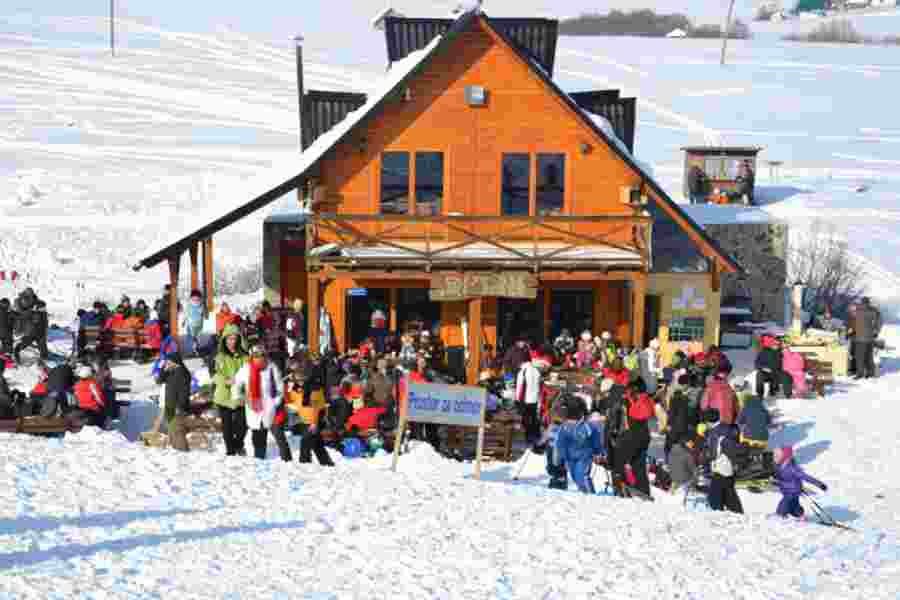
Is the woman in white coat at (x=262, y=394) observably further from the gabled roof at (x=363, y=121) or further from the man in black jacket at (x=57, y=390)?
the gabled roof at (x=363, y=121)

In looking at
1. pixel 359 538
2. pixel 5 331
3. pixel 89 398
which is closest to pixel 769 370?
pixel 89 398

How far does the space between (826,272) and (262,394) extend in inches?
796

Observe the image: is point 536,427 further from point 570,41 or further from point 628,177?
point 570,41

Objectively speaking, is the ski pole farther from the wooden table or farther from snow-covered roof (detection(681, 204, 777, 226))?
snow-covered roof (detection(681, 204, 777, 226))

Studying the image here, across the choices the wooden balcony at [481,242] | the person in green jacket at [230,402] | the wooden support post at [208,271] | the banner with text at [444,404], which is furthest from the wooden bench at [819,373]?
the person in green jacket at [230,402]

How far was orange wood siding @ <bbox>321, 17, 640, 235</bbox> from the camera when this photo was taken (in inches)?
950

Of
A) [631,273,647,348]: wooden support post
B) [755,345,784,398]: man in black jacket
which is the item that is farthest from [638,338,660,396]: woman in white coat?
[755,345,784,398]: man in black jacket

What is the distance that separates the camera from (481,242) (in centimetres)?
2395

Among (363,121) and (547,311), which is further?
(547,311)

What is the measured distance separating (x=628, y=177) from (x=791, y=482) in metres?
9.52

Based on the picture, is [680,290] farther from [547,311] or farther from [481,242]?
[481,242]

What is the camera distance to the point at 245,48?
263ft

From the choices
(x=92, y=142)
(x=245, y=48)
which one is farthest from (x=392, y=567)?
(x=245, y=48)

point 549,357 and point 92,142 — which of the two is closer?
point 549,357
